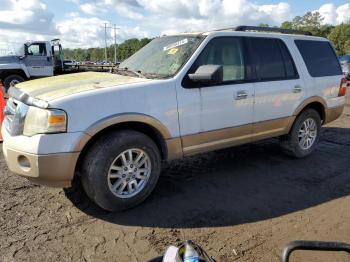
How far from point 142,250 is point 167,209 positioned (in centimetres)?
83

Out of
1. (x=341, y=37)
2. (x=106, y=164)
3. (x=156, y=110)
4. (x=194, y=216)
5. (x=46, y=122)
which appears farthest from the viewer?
(x=341, y=37)

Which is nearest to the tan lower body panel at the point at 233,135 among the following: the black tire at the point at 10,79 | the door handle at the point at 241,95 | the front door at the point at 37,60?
the door handle at the point at 241,95

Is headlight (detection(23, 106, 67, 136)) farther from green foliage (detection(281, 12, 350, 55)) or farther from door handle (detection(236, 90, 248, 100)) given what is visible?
green foliage (detection(281, 12, 350, 55))

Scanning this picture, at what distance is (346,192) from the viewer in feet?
15.4

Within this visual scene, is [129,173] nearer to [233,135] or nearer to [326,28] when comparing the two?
[233,135]

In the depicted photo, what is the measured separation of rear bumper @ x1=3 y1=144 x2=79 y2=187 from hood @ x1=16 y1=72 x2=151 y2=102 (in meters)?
0.56

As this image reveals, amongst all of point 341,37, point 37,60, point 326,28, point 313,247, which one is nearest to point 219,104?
point 313,247

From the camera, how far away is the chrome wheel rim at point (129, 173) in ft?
12.9

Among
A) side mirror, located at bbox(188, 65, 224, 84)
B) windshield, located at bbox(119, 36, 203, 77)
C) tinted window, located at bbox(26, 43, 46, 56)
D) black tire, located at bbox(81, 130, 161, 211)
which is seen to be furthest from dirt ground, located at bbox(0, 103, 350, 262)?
tinted window, located at bbox(26, 43, 46, 56)

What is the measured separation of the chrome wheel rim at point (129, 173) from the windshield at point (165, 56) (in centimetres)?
103

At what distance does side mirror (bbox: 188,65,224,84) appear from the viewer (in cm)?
415

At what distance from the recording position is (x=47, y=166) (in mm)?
3537

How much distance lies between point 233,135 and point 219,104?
0.55 meters

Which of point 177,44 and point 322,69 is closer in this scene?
point 177,44
